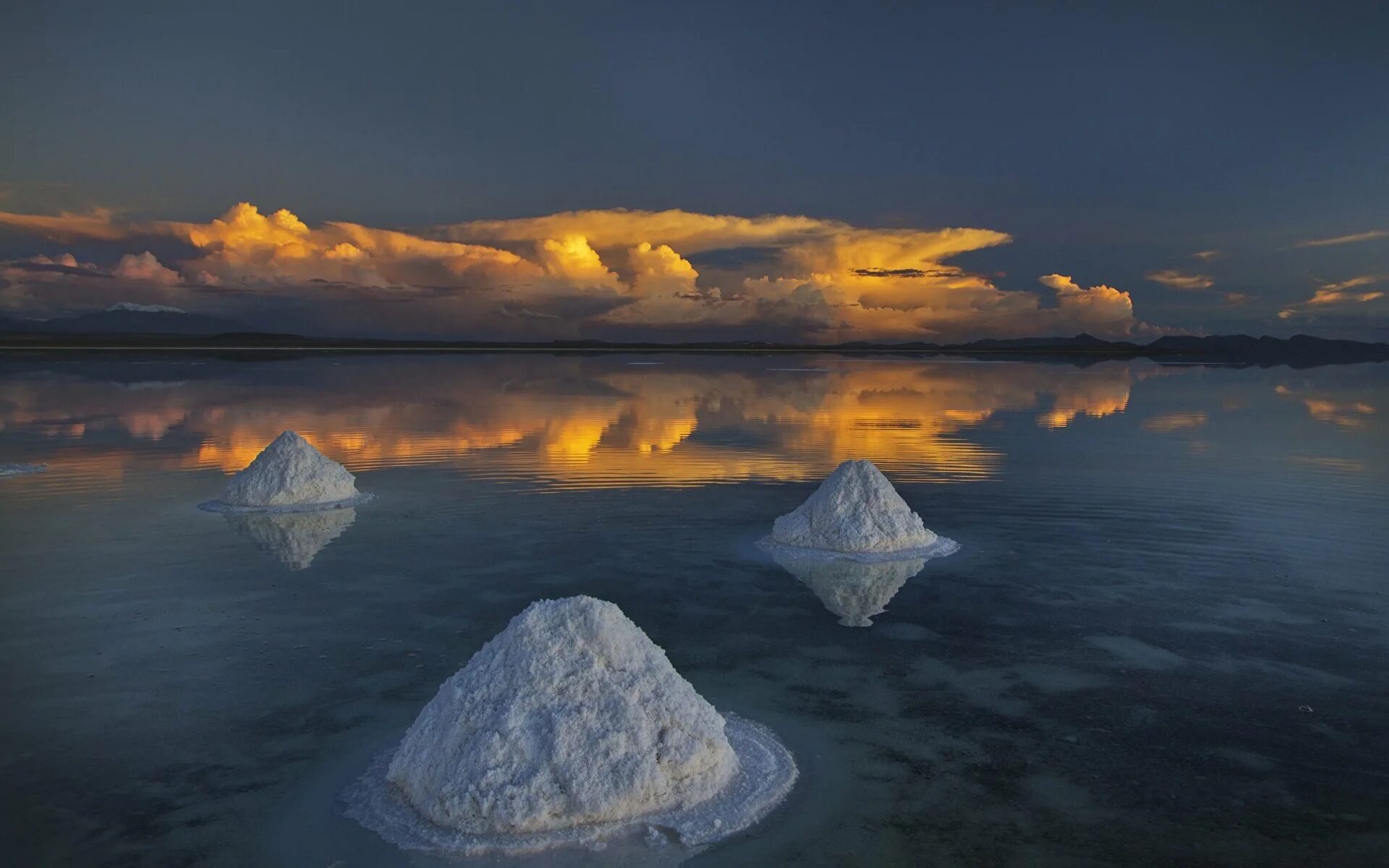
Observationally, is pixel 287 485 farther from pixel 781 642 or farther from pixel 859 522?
pixel 781 642

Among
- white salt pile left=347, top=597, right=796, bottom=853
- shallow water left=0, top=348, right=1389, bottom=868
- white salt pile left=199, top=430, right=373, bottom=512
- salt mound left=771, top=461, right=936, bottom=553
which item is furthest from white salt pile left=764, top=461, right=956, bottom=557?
white salt pile left=199, top=430, right=373, bottom=512

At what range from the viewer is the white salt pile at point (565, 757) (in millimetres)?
6832

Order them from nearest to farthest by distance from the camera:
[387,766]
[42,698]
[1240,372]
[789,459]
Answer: [387,766], [42,698], [789,459], [1240,372]

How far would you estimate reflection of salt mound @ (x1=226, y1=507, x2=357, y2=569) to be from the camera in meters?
14.9

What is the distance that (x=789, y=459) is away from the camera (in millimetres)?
25734

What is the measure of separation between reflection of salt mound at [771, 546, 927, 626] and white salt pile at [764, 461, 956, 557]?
0.36 m

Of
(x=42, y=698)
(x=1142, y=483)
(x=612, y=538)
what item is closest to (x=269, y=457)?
(x=612, y=538)

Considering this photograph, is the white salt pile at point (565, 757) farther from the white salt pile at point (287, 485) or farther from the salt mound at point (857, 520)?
the white salt pile at point (287, 485)

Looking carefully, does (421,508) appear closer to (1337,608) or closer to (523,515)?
(523,515)

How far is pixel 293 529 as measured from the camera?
54.3 feet

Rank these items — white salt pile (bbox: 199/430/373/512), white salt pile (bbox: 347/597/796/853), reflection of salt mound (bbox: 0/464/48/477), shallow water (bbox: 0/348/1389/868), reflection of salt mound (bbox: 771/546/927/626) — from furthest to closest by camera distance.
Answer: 1. reflection of salt mound (bbox: 0/464/48/477)
2. white salt pile (bbox: 199/430/373/512)
3. reflection of salt mound (bbox: 771/546/927/626)
4. shallow water (bbox: 0/348/1389/868)
5. white salt pile (bbox: 347/597/796/853)

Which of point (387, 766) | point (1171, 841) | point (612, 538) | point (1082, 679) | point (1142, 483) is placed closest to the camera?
point (1171, 841)

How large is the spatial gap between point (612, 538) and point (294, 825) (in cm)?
908

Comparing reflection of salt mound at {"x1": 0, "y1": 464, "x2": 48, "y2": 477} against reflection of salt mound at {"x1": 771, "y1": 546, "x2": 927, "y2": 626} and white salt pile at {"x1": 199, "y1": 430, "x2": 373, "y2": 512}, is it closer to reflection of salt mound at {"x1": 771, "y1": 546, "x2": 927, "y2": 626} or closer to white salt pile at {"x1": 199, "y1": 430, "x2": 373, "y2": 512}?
white salt pile at {"x1": 199, "y1": 430, "x2": 373, "y2": 512}
